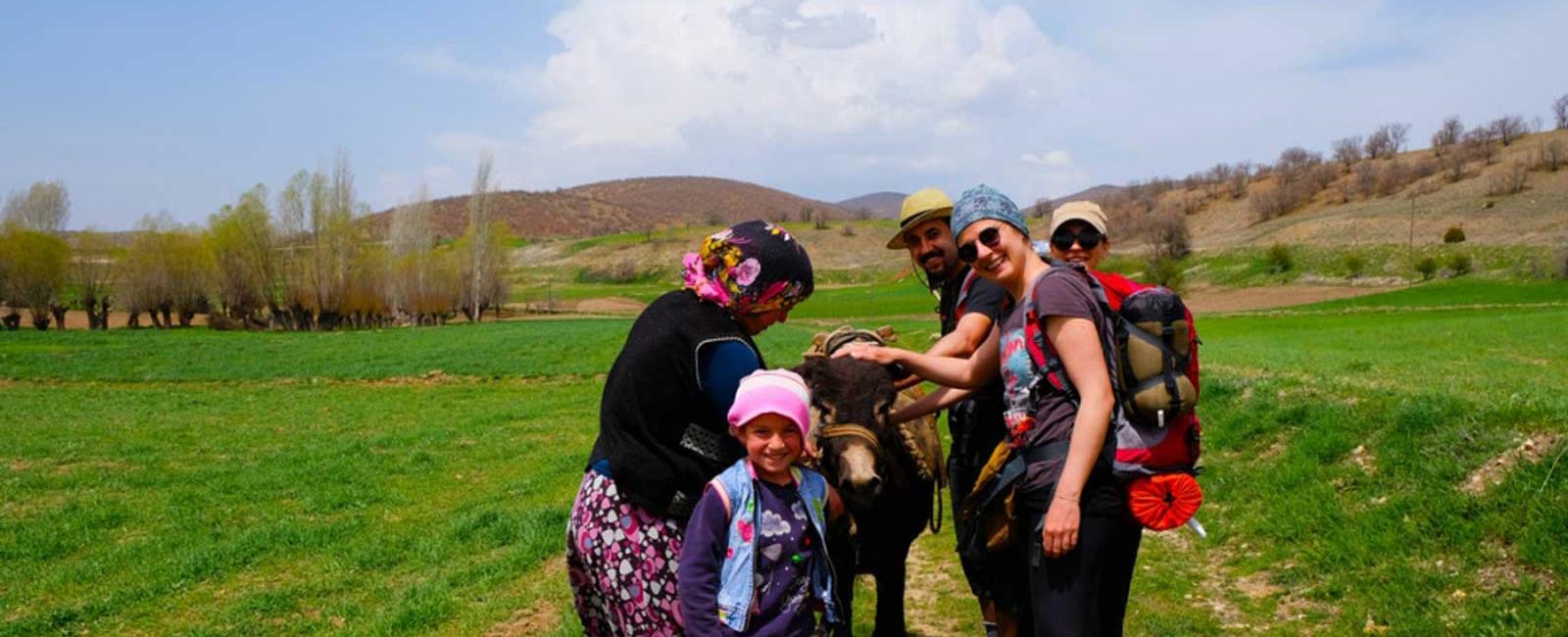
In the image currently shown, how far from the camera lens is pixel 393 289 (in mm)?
69062

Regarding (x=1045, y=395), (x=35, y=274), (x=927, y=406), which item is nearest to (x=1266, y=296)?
(x=927, y=406)

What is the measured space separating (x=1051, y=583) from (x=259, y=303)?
244ft

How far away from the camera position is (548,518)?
9.12m

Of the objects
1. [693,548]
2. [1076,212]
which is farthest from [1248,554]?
[693,548]

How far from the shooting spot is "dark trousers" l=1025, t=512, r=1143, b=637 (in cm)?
303

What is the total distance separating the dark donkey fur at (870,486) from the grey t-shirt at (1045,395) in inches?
33.9

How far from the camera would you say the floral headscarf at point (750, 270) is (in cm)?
304

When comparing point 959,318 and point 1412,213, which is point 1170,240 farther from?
point 959,318

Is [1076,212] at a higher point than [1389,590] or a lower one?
higher

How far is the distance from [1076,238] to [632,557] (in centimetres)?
272

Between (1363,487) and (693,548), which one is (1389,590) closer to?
(1363,487)

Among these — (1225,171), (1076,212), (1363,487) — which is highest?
(1225,171)

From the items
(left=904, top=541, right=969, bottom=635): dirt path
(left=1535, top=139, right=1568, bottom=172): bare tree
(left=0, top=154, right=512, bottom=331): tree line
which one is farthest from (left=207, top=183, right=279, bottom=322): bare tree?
(left=1535, top=139, right=1568, bottom=172): bare tree

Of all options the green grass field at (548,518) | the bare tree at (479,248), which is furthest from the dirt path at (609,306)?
the green grass field at (548,518)
